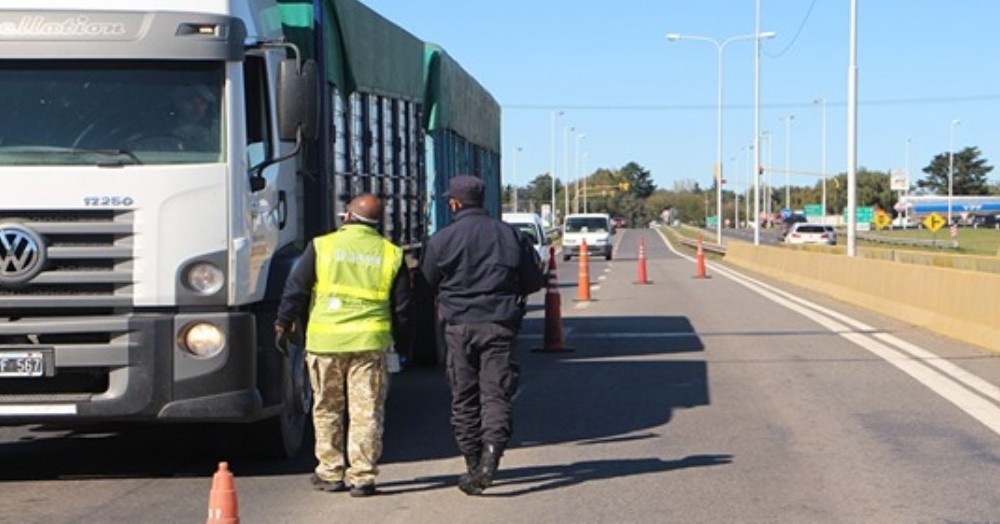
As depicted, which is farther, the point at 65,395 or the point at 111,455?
the point at 111,455

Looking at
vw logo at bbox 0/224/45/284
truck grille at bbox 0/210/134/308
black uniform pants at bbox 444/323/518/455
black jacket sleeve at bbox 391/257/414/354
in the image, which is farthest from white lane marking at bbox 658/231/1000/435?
vw logo at bbox 0/224/45/284

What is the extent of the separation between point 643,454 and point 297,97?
11.2ft

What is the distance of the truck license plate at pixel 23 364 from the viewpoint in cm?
759

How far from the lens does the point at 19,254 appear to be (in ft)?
24.6

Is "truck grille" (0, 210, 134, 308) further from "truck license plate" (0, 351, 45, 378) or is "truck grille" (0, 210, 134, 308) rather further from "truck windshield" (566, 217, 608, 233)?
"truck windshield" (566, 217, 608, 233)

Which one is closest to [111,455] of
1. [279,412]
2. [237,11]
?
[279,412]

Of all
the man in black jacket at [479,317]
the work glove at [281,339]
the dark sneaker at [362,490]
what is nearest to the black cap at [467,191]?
the man in black jacket at [479,317]

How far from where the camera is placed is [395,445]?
975cm

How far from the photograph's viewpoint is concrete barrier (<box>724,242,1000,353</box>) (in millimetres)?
16719

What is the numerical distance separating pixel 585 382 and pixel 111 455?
17.5 feet

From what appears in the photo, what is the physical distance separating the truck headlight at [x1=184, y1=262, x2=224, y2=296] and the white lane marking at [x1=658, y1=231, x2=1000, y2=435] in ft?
19.1

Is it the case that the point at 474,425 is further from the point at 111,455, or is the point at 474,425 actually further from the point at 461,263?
the point at 111,455

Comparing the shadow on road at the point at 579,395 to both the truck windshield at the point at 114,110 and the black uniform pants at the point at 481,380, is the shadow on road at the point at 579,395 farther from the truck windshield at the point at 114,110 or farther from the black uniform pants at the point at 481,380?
the truck windshield at the point at 114,110

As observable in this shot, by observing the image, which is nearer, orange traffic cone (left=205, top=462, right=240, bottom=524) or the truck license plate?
orange traffic cone (left=205, top=462, right=240, bottom=524)
